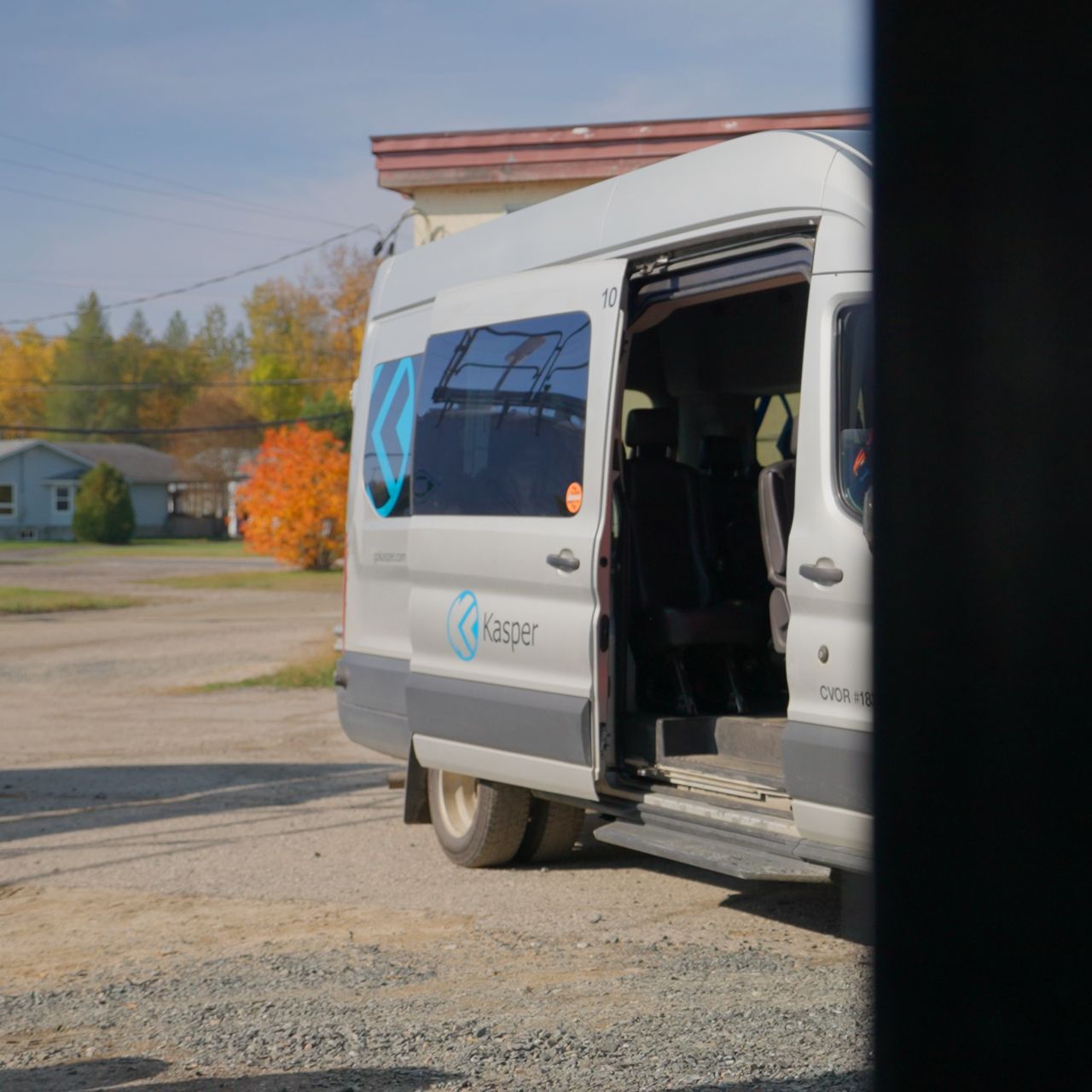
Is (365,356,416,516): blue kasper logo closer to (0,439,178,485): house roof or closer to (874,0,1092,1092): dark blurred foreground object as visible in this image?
(874,0,1092,1092): dark blurred foreground object

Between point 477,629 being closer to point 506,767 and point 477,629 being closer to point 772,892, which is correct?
point 506,767

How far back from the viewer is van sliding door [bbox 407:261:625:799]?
6.48 metres

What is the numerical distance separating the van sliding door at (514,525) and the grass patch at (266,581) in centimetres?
2525

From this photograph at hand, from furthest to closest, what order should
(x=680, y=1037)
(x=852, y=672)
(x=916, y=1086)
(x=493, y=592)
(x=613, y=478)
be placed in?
1. (x=493, y=592)
2. (x=613, y=478)
3. (x=852, y=672)
4. (x=680, y=1037)
5. (x=916, y=1086)

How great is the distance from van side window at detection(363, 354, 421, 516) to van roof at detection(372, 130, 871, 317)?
41 cm

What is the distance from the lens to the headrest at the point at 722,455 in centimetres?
789

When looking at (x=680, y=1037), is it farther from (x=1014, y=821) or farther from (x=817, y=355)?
(x=1014, y=821)

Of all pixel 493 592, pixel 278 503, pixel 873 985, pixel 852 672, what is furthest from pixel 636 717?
pixel 278 503

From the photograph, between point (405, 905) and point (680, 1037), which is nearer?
point (680, 1037)

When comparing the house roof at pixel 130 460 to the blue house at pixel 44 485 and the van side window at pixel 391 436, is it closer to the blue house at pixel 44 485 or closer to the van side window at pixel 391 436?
the blue house at pixel 44 485

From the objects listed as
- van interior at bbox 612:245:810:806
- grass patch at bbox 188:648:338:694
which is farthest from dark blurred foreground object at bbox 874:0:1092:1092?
grass patch at bbox 188:648:338:694

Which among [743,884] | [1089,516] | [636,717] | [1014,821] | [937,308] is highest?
[937,308]

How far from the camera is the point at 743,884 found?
23.6ft

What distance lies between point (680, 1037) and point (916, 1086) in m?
2.75
